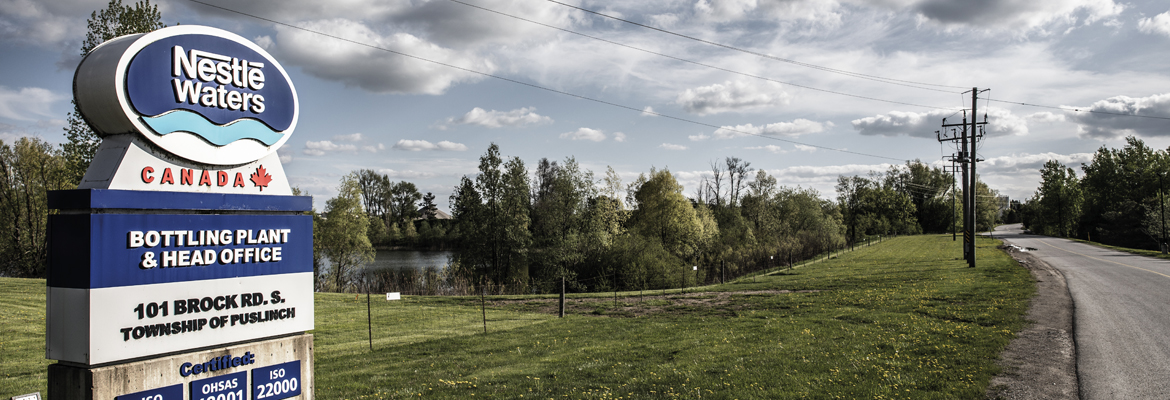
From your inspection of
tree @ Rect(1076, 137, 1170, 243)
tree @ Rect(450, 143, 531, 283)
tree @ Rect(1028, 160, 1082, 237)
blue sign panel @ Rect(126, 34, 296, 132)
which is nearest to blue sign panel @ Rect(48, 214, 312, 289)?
blue sign panel @ Rect(126, 34, 296, 132)

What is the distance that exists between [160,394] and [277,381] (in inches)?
38.5

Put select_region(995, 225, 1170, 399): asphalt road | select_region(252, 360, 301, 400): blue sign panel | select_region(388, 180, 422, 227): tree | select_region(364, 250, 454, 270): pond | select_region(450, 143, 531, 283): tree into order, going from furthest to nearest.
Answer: select_region(388, 180, 422, 227): tree
select_region(364, 250, 454, 270): pond
select_region(450, 143, 531, 283): tree
select_region(995, 225, 1170, 399): asphalt road
select_region(252, 360, 301, 400): blue sign panel

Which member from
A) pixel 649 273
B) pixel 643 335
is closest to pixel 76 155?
pixel 643 335

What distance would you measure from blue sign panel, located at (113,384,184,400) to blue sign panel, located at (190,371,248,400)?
0.10 metres

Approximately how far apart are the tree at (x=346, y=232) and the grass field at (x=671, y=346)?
22948mm

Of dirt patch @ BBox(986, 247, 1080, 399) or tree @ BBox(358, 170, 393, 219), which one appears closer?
dirt patch @ BBox(986, 247, 1080, 399)

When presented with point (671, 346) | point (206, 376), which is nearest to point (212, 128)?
point (206, 376)

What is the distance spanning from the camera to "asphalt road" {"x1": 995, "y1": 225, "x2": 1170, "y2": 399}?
8195 mm

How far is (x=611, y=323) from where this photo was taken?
17234mm

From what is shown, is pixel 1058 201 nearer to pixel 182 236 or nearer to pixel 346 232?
pixel 346 232

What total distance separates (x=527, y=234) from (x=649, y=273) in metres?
9.90

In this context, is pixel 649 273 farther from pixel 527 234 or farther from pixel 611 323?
pixel 611 323

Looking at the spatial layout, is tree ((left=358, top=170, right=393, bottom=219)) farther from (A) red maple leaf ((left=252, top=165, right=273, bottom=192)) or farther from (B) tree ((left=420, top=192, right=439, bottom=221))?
(A) red maple leaf ((left=252, top=165, right=273, bottom=192))

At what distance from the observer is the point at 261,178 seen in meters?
5.40
